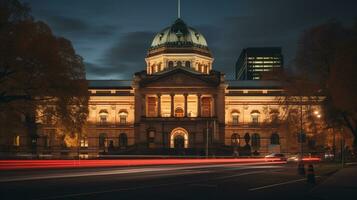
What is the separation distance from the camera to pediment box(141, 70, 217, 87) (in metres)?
116

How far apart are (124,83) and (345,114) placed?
8810 cm

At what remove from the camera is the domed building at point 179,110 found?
11431cm

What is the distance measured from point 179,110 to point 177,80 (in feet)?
37.4

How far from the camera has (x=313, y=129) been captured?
63750mm

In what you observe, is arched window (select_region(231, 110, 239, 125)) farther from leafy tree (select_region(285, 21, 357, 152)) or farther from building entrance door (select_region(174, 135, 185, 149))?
leafy tree (select_region(285, 21, 357, 152))

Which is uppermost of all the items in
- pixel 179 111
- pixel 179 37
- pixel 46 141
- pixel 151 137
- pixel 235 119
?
pixel 179 37

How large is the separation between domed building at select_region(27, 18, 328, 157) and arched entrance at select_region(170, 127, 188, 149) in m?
0.22

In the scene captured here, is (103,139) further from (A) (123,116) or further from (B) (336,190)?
(B) (336,190)

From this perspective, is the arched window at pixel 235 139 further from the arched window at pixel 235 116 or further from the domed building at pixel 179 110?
the arched window at pixel 235 116

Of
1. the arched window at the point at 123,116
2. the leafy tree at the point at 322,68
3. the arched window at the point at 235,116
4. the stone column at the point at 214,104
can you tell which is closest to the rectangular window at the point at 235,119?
the arched window at the point at 235,116

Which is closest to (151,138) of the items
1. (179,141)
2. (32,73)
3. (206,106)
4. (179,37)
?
(179,141)

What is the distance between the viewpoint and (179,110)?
126 metres

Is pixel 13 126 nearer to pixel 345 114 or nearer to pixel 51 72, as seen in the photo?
pixel 51 72

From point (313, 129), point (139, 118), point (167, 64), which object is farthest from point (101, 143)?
point (313, 129)
